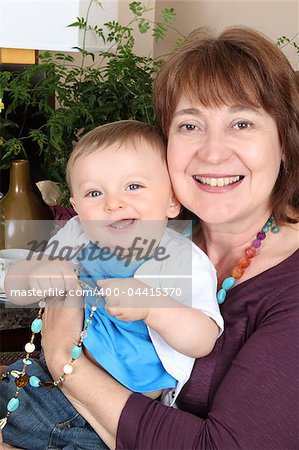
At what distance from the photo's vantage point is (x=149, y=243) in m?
1.29

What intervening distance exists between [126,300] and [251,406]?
28 cm

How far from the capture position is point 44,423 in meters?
1.26

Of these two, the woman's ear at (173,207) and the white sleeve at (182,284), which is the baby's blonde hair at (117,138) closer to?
the woman's ear at (173,207)

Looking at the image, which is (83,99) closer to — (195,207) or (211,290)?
(195,207)

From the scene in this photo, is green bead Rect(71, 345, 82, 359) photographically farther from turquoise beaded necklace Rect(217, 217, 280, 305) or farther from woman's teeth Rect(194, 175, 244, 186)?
woman's teeth Rect(194, 175, 244, 186)

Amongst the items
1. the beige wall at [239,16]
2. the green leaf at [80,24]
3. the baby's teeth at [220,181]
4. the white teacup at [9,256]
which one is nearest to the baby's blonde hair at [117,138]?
the baby's teeth at [220,181]

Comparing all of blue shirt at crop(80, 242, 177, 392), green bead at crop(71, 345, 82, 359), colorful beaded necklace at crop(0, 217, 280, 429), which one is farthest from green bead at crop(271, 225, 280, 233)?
green bead at crop(71, 345, 82, 359)

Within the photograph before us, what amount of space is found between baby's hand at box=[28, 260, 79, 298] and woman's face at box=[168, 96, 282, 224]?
0.29 meters

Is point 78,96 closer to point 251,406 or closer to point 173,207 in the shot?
point 173,207

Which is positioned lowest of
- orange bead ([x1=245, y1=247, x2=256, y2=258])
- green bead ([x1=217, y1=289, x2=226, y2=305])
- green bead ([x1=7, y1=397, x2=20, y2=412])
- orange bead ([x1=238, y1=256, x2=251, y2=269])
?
green bead ([x1=7, y1=397, x2=20, y2=412])

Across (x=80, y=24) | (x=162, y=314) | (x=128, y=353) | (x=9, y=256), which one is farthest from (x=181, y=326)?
(x=80, y=24)

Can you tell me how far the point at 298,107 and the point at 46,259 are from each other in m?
0.61

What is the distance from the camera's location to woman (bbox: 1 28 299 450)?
1141 millimetres

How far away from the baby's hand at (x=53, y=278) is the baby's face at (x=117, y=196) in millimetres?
91
